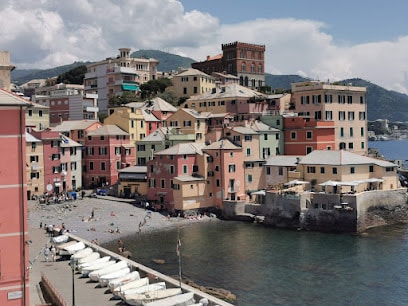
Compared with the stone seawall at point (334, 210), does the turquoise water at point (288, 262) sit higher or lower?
lower

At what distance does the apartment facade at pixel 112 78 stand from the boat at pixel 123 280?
87.1m

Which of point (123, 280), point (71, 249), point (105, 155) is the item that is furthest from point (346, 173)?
point (123, 280)

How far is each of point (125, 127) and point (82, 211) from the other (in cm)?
2345

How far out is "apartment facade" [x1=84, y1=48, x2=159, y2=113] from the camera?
122 metres

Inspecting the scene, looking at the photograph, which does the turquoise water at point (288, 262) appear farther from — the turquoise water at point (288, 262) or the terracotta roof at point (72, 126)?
the terracotta roof at point (72, 126)

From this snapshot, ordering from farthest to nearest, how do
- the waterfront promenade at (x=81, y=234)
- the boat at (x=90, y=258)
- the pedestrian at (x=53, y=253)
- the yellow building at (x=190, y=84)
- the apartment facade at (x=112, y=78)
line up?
the apartment facade at (x=112, y=78)
the yellow building at (x=190, y=84)
the pedestrian at (x=53, y=253)
the boat at (x=90, y=258)
the waterfront promenade at (x=81, y=234)

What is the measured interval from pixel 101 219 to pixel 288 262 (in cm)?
2622

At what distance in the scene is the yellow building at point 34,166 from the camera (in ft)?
253

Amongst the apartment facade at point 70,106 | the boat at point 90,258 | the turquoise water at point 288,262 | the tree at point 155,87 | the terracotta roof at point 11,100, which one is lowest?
the turquoise water at point 288,262

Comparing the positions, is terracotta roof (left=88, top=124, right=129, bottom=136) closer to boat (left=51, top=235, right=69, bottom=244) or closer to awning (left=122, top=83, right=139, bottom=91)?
awning (left=122, top=83, right=139, bottom=91)

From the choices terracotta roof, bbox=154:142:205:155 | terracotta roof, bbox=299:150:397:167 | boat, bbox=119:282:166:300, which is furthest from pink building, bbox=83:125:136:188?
boat, bbox=119:282:166:300

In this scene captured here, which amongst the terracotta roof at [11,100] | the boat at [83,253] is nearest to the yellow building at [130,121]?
the boat at [83,253]

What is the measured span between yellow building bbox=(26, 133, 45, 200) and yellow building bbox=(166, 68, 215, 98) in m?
45.0

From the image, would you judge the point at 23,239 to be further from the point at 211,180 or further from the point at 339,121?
the point at 339,121
